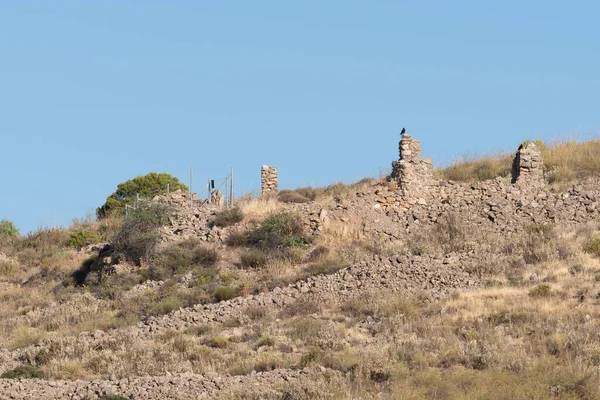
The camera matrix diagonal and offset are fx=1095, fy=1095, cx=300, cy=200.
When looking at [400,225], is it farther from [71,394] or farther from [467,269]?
[71,394]

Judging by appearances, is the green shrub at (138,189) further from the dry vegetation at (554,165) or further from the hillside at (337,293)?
the dry vegetation at (554,165)

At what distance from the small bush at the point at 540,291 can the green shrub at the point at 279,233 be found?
839 centimetres

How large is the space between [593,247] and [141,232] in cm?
1369

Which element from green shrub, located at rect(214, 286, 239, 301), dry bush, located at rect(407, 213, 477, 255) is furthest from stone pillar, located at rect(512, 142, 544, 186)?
green shrub, located at rect(214, 286, 239, 301)

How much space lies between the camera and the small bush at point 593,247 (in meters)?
28.4

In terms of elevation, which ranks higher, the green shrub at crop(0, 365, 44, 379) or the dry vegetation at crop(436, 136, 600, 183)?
the dry vegetation at crop(436, 136, 600, 183)

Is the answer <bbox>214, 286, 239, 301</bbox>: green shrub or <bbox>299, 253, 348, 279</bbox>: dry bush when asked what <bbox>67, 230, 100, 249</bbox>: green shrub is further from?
<bbox>214, 286, 239, 301</bbox>: green shrub

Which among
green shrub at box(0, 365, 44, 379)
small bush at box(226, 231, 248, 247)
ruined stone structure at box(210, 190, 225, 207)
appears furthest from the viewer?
ruined stone structure at box(210, 190, 225, 207)

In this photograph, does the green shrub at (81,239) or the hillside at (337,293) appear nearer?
the hillside at (337,293)

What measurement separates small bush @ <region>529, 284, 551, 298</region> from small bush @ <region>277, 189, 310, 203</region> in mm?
12806

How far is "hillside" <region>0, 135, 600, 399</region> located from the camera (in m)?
19.7

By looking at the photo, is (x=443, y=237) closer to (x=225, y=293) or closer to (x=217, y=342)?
(x=225, y=293)

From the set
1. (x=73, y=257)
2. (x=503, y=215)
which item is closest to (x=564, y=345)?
(x=503, y=215)

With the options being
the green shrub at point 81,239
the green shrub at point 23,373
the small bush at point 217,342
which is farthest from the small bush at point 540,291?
the green shrub at point 81,239
